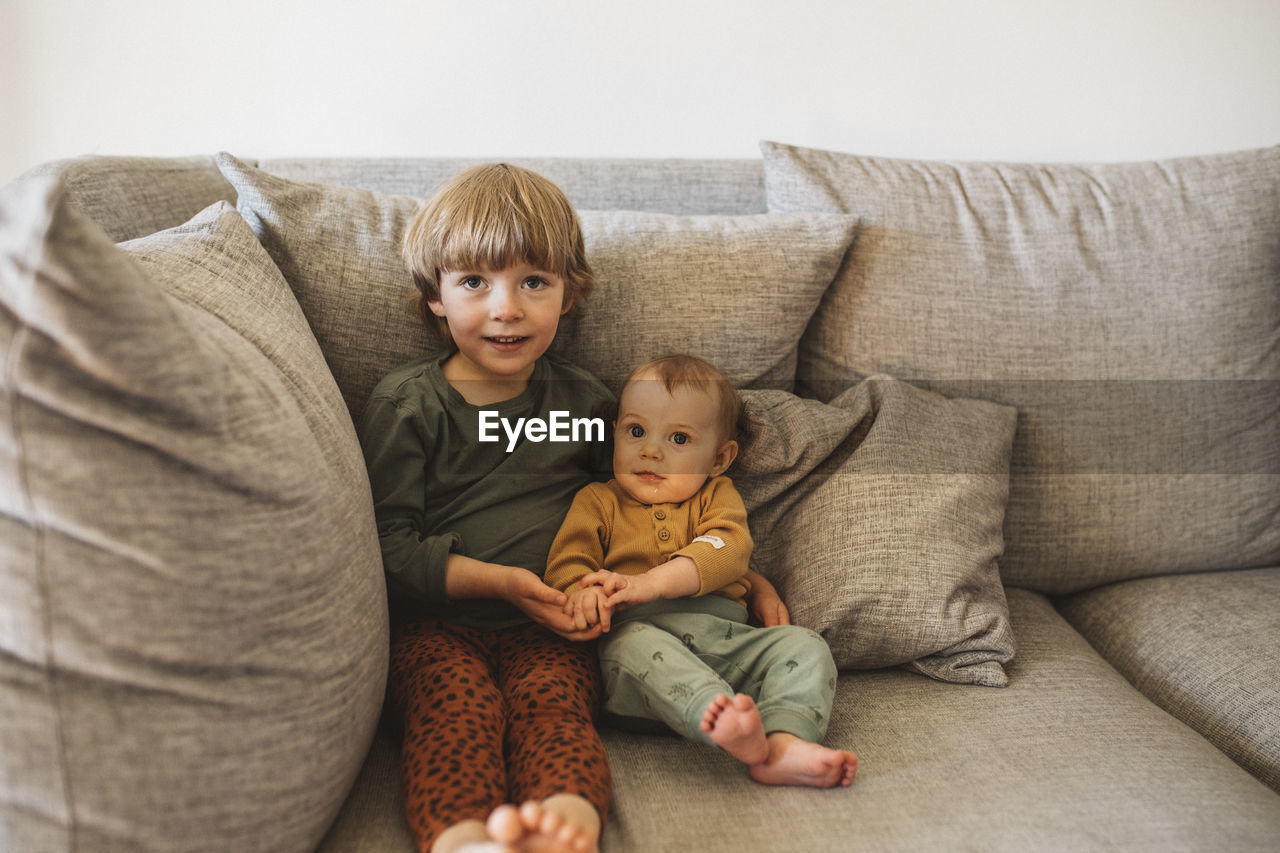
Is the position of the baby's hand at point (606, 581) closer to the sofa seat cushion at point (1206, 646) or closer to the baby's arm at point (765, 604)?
the baby's arm at point (765, 604)

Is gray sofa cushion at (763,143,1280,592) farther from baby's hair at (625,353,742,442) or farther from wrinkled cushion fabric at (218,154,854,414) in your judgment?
baby's hair at (625,353,742,442)

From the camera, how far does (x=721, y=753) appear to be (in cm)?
98

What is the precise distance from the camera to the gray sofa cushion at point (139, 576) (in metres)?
0.60

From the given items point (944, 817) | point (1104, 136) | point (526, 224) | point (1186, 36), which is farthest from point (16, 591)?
point (1186, 36)

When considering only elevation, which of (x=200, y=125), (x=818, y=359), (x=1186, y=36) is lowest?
(x=818, y=359)

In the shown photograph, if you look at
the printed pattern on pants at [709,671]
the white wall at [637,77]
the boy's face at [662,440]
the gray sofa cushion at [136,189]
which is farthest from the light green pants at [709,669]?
the white wall at [637,77]

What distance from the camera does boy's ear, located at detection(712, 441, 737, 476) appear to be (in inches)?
46.8

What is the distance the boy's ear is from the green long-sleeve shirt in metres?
0.15

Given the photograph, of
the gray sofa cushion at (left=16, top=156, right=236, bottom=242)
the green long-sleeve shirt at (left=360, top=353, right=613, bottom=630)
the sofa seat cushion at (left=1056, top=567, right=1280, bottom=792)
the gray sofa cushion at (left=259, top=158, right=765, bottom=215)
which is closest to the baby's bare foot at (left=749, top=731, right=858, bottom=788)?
the green long-sleeve shirt at (left=360, top=353, right=613, bottom=630)

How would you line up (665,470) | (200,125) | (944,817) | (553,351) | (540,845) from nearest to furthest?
(540,845) < (944,817) < (665,470) < (553,351) < (200,125)

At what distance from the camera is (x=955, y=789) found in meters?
0.90

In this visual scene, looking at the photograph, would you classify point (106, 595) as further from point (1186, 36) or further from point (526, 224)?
point (1186, 36)

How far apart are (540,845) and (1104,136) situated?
1671 millimetres

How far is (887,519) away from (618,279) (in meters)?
0.49
